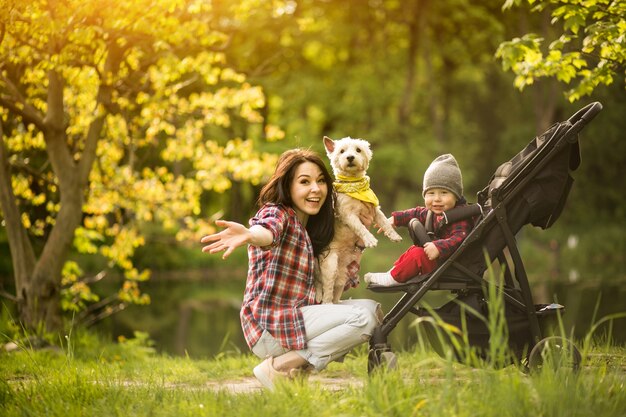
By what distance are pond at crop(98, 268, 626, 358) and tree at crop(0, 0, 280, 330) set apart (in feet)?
7.99

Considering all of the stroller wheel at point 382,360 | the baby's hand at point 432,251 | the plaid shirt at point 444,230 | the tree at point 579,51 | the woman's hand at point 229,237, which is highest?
the tree at point 579,51

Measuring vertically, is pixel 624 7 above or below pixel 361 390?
above

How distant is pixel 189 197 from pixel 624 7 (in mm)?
5647

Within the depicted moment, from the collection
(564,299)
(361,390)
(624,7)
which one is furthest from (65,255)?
(564,299)

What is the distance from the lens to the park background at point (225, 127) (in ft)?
23.4

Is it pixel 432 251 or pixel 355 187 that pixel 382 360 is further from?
pixel 355 187

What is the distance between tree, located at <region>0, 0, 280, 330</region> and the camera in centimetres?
678

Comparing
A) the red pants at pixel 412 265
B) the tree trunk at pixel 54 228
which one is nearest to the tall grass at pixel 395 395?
the red pants at pixel 412 265

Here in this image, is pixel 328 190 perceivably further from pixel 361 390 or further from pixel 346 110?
pixel 346 110

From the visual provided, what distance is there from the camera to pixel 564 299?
1395 cm

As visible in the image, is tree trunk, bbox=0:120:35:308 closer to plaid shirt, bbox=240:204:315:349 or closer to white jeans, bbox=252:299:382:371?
plaid shirt, bbox=240:204:315:349

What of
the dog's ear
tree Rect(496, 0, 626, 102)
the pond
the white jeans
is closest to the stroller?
the white jeans

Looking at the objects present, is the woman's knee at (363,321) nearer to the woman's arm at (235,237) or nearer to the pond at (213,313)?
the woman's arm at (235,237)

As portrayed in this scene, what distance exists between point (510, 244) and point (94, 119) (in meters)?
5.21
